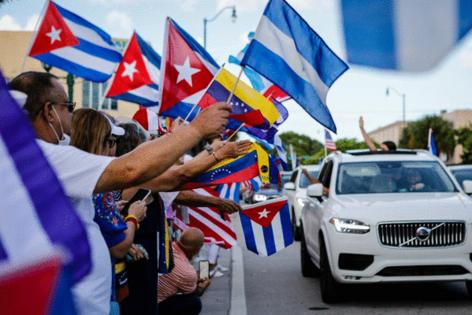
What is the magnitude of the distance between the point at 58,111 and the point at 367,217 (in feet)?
19.8

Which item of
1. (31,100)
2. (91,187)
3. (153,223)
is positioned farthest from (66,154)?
(153,223)

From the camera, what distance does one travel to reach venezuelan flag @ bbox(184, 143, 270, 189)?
6.27 m

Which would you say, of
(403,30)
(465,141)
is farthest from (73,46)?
(465,141)

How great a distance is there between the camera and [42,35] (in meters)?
10.8

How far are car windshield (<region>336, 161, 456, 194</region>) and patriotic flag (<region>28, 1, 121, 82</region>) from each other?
3.95m

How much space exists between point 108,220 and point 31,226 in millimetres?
2506

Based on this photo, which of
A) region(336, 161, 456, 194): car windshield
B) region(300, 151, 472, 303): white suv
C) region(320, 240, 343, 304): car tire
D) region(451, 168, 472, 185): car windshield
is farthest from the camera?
region(451, 168, 472, 185): car windshield

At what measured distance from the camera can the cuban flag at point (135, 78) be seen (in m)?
11.5

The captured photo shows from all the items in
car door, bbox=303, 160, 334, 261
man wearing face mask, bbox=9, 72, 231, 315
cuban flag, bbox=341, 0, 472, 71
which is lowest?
car door, bbox=303, 160, 334, 261

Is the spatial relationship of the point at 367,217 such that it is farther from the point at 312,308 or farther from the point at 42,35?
the point at 42,35

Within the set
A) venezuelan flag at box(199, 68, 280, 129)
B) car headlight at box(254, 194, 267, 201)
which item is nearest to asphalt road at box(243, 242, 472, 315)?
venezuelan flag at box(199, 68, 280, 129)

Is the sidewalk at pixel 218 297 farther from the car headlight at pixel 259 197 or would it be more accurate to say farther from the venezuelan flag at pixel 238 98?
the car headlight at pixel 259 197

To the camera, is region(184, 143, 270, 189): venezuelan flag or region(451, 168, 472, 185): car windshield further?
region(451, 168, 472, 185): car windshield

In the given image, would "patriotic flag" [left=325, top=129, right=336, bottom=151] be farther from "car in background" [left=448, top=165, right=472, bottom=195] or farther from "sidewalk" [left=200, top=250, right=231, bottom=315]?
"sidewalk" [left=200, top=250, right=231, bottom=315]
